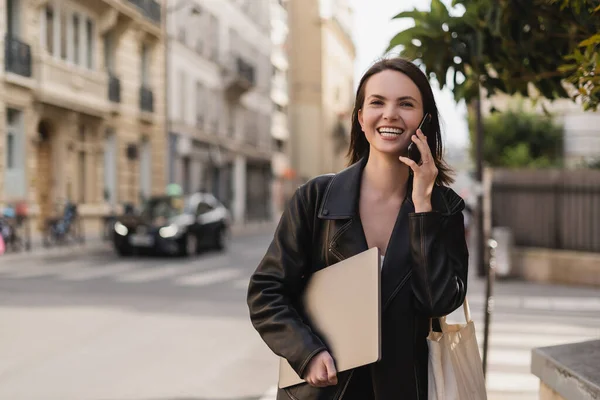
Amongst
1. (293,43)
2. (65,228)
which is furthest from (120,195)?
(293,43)

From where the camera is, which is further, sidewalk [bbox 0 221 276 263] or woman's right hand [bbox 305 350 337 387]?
sidewalk [bbox 0 221 276 263]

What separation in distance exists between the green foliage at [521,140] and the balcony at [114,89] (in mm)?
11800

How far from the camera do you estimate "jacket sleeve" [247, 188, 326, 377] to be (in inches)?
93.1

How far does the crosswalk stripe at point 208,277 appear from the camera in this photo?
572 inches

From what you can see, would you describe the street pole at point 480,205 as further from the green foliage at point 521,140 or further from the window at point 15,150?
the window at point 15,150

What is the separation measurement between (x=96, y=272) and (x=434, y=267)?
14.2 m

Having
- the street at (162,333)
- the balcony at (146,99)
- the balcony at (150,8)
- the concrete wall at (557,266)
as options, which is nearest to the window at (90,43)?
the balcony at (150,8)

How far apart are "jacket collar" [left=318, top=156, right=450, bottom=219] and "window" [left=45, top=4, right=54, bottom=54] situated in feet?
77.5

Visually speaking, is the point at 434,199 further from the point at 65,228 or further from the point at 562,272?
the point at 65,228

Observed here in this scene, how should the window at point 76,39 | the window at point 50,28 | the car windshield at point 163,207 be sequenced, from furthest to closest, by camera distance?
the window at point 76,39, the window at point 50,28, the car windshield at point 163,207

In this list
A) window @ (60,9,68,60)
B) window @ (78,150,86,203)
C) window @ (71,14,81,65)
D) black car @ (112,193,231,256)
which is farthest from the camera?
window @ (78,150,86,203)

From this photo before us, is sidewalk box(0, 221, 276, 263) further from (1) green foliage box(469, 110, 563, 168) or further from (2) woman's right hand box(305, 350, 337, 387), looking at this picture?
(2) woman's right hand box(305, 350, 337, 387)

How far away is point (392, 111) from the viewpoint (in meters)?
2.44

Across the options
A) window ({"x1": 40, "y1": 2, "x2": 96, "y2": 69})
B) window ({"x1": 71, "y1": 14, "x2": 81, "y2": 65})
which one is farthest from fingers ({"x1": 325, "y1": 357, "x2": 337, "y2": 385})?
window ({"x1": 71, "y1": 14, "x2": 81, "y2": 65})
